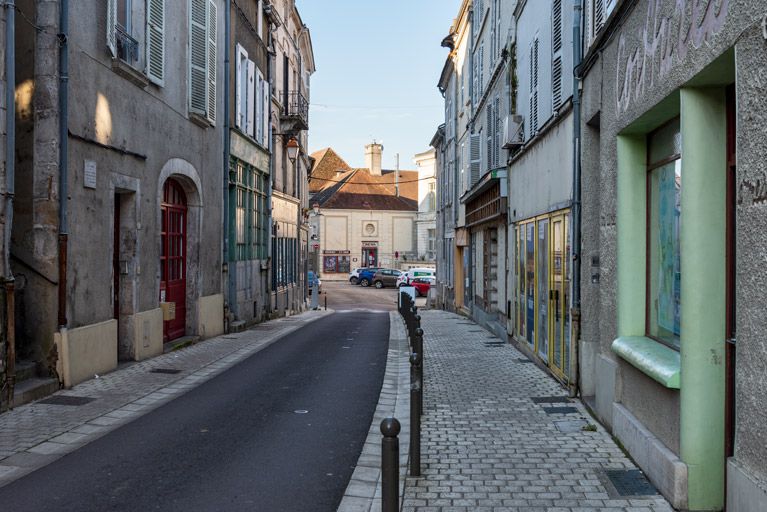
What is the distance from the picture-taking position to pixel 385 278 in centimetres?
4816

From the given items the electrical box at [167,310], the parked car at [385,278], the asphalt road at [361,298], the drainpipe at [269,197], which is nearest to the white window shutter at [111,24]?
the electrical box at [167,310]

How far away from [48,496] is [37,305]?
4189mm

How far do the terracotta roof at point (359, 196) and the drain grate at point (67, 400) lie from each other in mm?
49492

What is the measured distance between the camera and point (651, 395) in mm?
5215

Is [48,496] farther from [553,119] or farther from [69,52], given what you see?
[553,119]

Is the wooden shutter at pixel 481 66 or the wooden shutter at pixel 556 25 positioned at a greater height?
the wooden shutter at pixel 481 66

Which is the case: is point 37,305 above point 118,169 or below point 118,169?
below

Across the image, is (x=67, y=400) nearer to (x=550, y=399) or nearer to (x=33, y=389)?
(x=33, y=389)

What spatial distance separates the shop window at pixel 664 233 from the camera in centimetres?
535

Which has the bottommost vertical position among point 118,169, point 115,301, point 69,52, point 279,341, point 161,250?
point 279,341

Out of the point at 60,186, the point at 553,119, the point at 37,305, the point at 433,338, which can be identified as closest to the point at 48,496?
the point at 37,305

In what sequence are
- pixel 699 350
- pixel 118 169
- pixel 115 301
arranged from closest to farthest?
pixel 699 350
pixel 118 169
pixel 115 301

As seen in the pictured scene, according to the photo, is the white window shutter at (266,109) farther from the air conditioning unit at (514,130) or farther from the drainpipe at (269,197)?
the air conditioning unit at (514,130)

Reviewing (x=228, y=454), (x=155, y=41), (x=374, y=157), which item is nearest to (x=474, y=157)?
(x=155, y=41)
